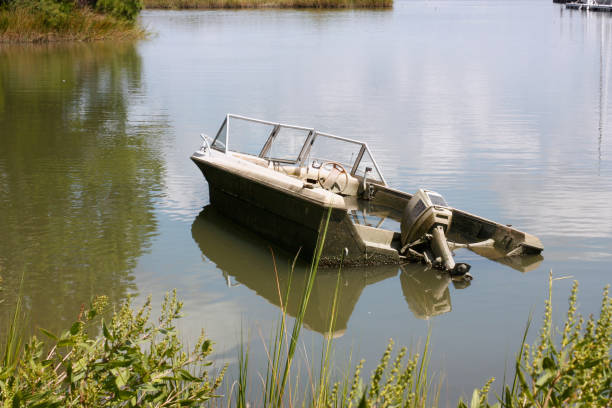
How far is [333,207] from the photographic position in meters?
9.45

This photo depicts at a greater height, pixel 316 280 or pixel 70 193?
pixel 70 193

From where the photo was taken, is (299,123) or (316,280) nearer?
(316,280)

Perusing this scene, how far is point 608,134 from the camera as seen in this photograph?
69.5 ft

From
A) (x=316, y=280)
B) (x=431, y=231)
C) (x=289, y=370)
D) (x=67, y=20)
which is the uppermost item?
(x=67, y=20)

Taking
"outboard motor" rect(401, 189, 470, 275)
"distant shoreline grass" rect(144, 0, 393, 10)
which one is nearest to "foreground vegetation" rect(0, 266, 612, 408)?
"outboard motor" rect(401, 189, 470, 275)

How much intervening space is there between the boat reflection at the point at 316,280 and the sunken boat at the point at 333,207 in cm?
18

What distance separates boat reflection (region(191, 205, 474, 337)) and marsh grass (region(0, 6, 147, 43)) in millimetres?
35929

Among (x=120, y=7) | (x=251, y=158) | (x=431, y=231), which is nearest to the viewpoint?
(x=431, y=231)

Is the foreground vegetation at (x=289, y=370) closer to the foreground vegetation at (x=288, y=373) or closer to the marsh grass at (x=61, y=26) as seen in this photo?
Answer: the foreground vegetation at (x=288, y=373)

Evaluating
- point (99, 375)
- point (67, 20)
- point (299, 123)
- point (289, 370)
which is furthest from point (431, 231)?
point (67, 20)

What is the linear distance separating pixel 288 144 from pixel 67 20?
3571cm

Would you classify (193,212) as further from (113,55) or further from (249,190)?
(113,55)

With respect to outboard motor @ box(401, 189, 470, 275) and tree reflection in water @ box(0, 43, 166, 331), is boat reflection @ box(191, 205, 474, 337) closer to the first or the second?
outboard motor @ box(401, 189, 470, 275)

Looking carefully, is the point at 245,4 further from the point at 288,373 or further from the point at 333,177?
the point at 288,373
